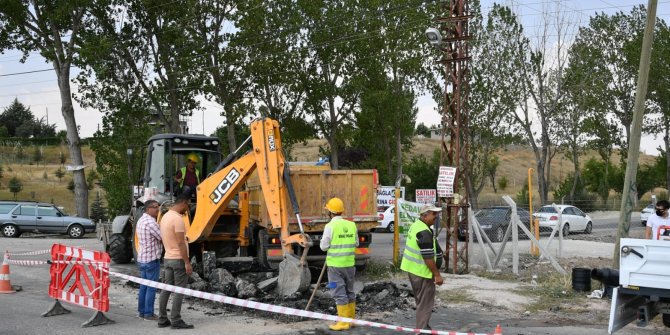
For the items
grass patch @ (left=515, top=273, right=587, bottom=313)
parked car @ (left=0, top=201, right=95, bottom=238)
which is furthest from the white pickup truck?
parked car @ (left=0, top=201, right=95, bottom=238)

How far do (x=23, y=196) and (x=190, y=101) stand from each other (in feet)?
62.6

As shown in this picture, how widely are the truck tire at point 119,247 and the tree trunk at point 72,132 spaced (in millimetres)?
18616

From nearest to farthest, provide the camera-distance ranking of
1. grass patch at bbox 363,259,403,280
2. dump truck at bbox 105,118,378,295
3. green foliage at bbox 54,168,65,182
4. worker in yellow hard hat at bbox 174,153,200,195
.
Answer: dump truck at bbox 105,118,378,295
worker in yellow hard hat at bbox 174,153,200,195
grass patch at bbox 363,259,403,280
green foliage at bbox 54,168,65,182

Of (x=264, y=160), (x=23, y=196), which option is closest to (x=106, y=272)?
(x=264, y=160)

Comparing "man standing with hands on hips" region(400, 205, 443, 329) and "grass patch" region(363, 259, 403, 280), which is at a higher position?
"man standing with hands on hips" region(400, 205, 443, 329)

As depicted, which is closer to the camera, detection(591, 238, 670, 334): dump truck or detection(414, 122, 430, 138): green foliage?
detection(591, 238, 670, 334): dump truck

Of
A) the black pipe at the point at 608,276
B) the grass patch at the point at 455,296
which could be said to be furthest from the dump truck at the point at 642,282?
the grass patch at the point at 455,296

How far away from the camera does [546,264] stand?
1744 cm

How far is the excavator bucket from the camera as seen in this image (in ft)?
37.0

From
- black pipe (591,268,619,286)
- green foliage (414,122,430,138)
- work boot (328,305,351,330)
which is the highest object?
green foliage (414,122,430,138)

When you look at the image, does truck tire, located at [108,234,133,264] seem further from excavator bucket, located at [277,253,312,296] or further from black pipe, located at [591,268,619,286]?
black pipe, located at [591,268,619,286]

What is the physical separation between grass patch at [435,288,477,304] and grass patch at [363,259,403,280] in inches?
84.1

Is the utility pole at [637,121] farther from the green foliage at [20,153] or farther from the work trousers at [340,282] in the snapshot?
the green foliage at [20,153]

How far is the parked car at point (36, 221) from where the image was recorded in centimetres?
2870
